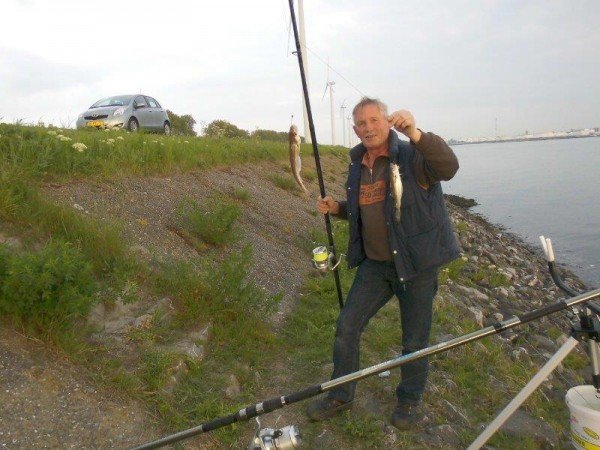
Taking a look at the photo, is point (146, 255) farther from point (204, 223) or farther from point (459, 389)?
point (459, 389)

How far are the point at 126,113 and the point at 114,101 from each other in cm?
100

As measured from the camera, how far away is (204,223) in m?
6.75

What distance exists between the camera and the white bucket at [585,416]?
2820mm

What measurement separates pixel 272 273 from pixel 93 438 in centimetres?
378

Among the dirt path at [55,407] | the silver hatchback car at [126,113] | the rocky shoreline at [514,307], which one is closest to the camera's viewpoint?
the dirt path at [55,407]

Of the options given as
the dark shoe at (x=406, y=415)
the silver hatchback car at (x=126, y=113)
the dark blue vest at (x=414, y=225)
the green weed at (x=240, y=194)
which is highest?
the silver hatchback car at (x=126, y=113)

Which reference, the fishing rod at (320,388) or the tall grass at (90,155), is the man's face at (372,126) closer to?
the fishing rod at (320,388)

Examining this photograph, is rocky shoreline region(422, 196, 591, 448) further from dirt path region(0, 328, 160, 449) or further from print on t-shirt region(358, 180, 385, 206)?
dirt path region(0, 328, 160, 449)

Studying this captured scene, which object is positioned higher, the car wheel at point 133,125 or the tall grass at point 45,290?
the car wheel at point 133,125

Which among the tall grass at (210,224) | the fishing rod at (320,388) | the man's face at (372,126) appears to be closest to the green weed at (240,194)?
the tall grass at (210,224)

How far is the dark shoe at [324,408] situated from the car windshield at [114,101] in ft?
42.9

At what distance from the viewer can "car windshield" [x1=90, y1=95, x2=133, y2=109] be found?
49.6 feet

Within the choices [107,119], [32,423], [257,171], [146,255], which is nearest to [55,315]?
[32,423]

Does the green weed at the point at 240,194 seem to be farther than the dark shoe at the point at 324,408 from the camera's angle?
Yes
